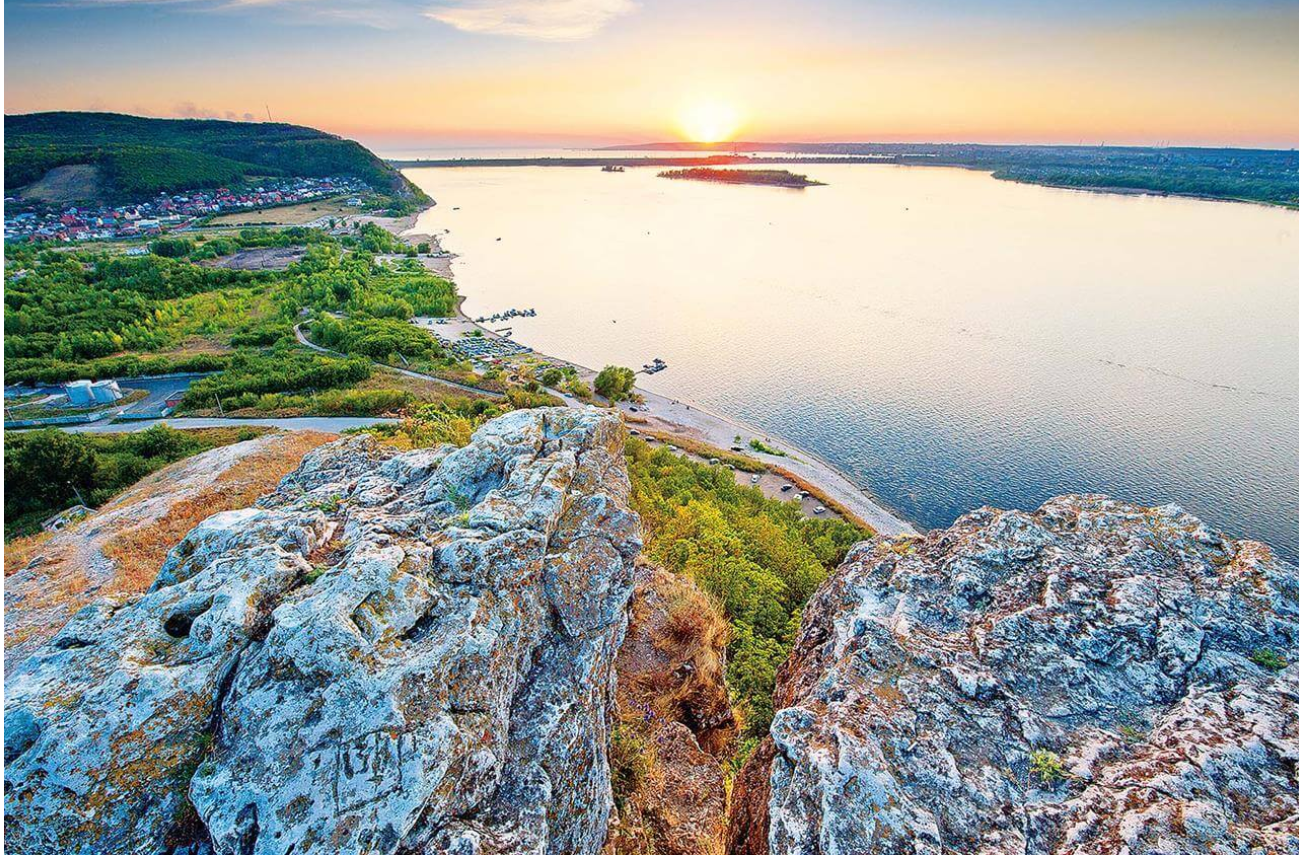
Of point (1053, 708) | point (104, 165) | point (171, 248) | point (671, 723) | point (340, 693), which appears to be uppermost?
point (104, 165)

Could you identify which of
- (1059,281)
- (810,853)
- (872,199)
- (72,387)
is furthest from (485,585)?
(872,199)

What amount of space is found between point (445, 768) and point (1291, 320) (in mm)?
94422

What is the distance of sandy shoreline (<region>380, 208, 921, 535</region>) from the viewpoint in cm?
3850

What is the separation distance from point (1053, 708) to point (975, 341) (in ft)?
213

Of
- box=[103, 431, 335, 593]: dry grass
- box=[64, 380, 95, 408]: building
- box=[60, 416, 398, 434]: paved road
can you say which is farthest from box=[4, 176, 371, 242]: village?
box=[103, 431, 335, 593]: dry grass

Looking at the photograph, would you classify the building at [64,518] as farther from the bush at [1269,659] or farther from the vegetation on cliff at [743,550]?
the bush at [1269,659]

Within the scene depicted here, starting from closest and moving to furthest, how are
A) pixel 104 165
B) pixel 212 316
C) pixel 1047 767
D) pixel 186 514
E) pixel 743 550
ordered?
pixel 1047 767, pixel 186 514, pixel 743 550, pixel 212 316, pixel 104 165

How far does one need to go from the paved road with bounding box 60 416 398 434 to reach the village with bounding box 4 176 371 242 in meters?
103

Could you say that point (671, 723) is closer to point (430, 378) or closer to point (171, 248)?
point (430, 378)

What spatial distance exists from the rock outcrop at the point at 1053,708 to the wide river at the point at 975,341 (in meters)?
30.8

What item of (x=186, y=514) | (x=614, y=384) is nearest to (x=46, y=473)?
(x=186, y=514)

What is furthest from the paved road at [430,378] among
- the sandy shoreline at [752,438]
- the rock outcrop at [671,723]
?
the rock outcrop at [671,723]

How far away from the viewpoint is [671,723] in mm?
12375

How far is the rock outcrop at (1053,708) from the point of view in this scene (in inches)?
257
